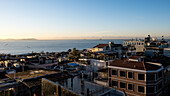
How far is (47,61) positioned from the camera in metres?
Answer: 52.1

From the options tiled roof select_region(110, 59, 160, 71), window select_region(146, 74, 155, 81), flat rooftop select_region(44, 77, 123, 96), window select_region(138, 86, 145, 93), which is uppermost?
tiled roof select_region(110, 59, 160, 71)

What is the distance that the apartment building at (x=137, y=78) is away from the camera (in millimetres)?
22703

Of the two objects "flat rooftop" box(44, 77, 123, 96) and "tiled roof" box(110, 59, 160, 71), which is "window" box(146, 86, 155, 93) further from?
"flat rooftop" box(44, 77, 123, 96)

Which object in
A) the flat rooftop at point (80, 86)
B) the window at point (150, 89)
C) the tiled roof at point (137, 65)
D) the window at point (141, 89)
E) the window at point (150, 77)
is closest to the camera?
the flat rooftop at point (80, 86)

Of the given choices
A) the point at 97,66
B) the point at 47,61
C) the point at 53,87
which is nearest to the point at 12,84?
the point at 53,87

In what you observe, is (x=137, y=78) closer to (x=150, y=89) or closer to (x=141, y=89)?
(x=141, y=89)

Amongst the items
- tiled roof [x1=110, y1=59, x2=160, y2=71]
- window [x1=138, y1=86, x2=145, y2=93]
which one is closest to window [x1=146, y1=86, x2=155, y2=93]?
window [x1=138, y1=86, x2=145, y2=93]

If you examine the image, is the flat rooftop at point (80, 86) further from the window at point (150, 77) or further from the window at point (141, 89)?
the window at point (141, 89)

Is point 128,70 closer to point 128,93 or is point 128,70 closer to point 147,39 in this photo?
point 128,93

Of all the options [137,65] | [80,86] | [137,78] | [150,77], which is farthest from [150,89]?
[80,86]

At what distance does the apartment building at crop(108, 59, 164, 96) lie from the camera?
22.7 metres

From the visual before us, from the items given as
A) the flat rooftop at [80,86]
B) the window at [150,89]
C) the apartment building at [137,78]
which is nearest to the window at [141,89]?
the apartment building at [137,78]

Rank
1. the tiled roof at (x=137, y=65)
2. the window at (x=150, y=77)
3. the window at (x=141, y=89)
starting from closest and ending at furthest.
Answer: the window at (x=150, y=77)
the window at (x=141, y=89)
the tiled roof at (x=137, y=65)

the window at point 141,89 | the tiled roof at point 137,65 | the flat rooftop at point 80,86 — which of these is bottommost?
the window at point 141,89
